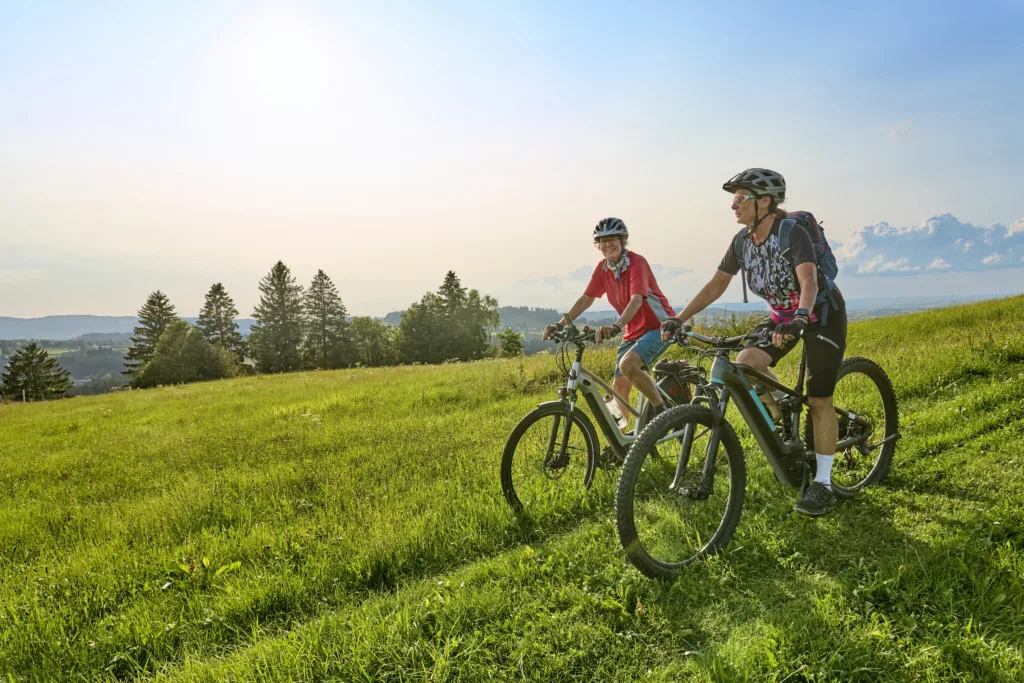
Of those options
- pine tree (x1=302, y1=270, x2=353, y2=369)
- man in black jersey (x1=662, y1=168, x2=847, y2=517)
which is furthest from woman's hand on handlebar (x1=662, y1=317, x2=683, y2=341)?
pine tree (x1=302, y1=270, x2=353, y2=369)

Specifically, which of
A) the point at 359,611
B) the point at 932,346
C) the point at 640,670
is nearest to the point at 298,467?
the point at 359,611

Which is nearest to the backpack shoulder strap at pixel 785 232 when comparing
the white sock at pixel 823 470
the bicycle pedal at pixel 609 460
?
the white sock at pixel 823 470

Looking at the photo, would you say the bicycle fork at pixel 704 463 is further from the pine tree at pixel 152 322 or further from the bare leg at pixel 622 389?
the pine tree at pixel 152 322

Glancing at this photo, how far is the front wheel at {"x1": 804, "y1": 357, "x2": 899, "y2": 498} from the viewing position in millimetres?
4895

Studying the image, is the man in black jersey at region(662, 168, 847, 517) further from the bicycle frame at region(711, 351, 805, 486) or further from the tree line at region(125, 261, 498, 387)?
the tree line at region(125, 261, 498, 387)

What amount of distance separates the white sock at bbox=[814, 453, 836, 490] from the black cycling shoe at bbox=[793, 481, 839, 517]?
0.19 feet

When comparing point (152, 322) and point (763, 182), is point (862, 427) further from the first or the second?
point (152, 322)

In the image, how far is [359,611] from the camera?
369cm

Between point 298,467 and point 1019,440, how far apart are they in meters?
8.46

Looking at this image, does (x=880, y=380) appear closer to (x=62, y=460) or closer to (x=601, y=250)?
(x=601, y=250)

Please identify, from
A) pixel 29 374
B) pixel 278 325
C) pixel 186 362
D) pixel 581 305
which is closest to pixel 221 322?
pixel 278 325

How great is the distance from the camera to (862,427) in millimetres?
4961

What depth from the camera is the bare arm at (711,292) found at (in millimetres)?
4734

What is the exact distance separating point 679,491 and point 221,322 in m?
79.8
